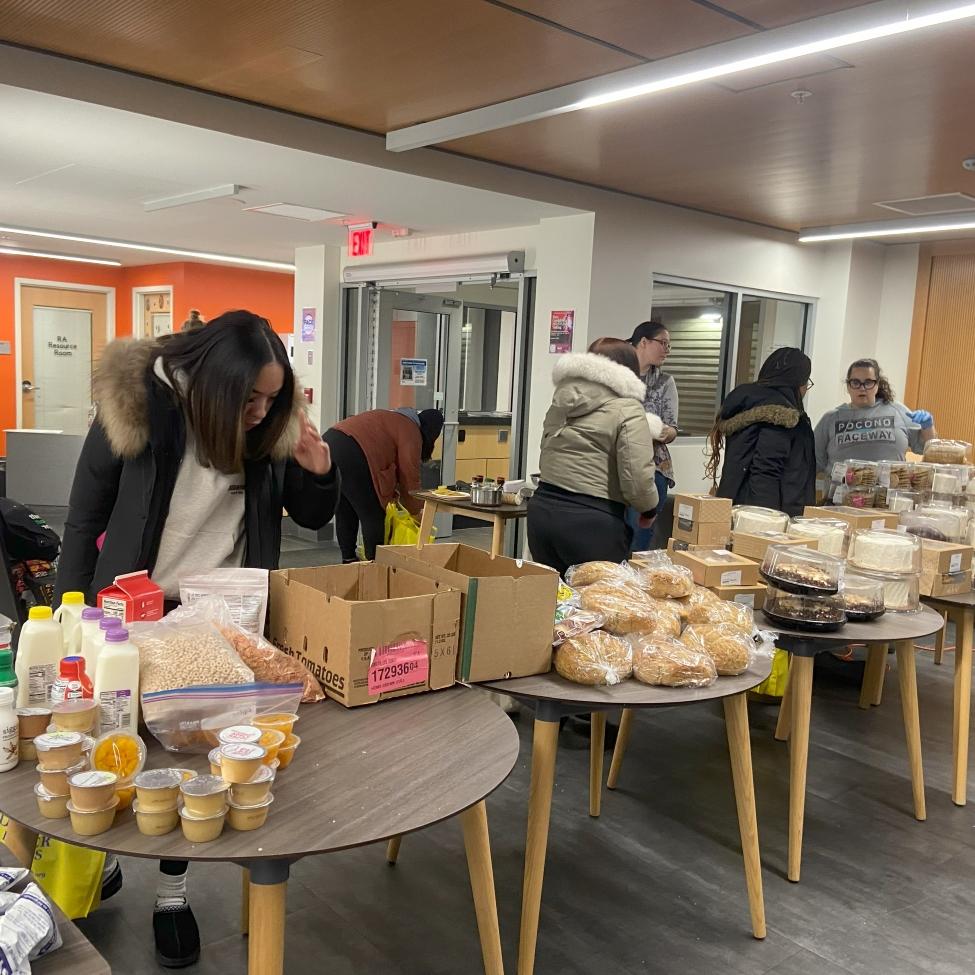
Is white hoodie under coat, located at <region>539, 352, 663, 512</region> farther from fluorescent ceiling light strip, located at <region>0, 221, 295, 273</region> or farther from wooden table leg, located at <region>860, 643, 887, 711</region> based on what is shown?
fluorescent ceiling light strip, located at <region>0, 221, 295, 273</region>

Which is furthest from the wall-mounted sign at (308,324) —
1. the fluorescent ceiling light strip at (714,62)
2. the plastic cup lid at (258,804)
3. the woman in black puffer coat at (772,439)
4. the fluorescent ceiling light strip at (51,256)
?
the plastic cup lid at (258,804)

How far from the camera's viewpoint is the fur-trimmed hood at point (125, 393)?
1.93 m

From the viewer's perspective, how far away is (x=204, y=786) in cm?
122

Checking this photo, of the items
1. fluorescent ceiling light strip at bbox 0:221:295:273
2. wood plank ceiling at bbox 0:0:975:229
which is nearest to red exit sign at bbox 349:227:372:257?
wood plank ceiling at bbox 0:0:975:229

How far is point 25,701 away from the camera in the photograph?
1465 mm

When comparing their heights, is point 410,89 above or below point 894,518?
above

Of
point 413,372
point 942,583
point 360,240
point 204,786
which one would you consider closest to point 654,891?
point 942,583

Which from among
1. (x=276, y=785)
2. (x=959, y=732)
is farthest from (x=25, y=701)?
(x=959, y=732)

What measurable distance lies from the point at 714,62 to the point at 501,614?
2.13 metres

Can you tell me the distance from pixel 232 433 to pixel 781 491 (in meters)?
3.07

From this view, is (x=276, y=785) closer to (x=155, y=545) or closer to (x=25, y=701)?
(x=25, y=701)

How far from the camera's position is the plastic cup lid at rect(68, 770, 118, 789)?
120 centimetres

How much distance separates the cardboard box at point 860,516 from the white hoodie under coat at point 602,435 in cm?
63

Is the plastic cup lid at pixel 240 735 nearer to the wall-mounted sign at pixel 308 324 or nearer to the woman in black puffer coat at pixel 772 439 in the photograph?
the woman in black puffer coat at pixel 772 439
